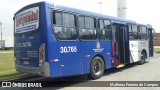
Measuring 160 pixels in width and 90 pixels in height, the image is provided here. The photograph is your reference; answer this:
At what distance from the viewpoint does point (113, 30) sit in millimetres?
13484

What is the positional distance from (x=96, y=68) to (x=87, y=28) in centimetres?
202

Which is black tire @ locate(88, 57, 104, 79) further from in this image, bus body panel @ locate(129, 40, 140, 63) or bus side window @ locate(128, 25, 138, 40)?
bus side window @ locate(128, 25, 138, 40)

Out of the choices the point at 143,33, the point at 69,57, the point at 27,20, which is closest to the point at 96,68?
the point at 69,57

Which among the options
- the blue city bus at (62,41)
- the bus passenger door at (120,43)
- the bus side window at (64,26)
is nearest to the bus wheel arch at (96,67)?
the blue city bus at (62,41)

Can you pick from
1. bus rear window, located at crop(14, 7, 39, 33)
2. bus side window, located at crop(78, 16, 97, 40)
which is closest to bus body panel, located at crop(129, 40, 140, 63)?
bus side window, located at crop(78, 16, 97, 40)

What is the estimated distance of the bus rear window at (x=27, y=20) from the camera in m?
9.62

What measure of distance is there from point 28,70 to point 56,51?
4.96 feet

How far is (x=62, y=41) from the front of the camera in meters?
9.75

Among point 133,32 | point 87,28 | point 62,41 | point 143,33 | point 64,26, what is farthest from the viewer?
point 143,33

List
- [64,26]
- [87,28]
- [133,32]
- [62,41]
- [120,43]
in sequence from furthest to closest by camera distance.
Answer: [133,32], [120,43], [87,28], [64,26], [62,41]

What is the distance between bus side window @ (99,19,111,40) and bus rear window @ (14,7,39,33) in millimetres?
3753

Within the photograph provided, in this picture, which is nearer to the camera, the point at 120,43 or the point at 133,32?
the point at 120,43

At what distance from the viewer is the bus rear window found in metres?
9.62

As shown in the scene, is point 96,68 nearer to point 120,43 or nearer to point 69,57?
point 69,57
